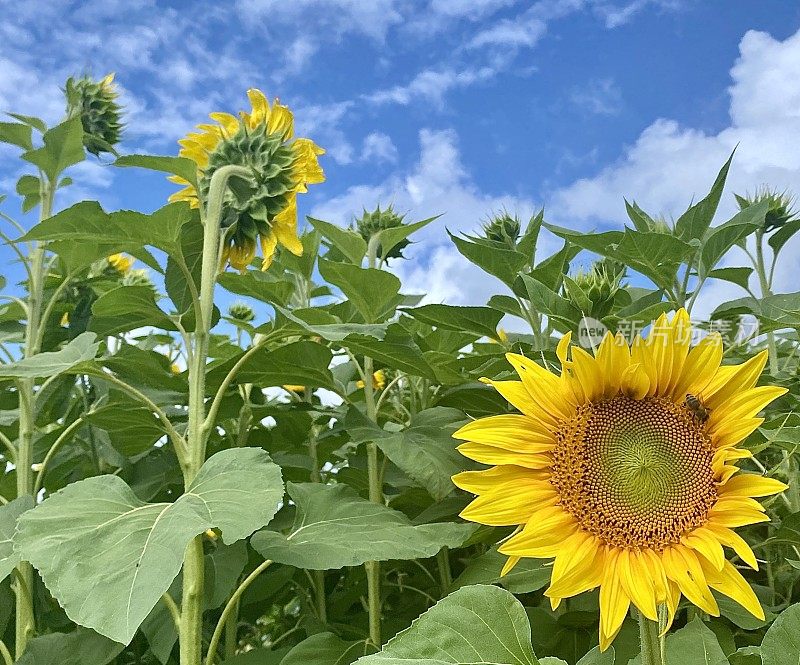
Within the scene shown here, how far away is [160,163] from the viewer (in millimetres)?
Answer: 1162

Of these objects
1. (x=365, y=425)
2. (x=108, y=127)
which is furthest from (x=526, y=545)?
(x=108, y=127)

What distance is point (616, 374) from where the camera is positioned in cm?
88

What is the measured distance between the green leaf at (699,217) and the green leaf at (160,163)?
754mm

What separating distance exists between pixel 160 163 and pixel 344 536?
1.89 ft

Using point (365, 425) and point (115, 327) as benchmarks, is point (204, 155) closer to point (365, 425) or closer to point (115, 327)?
point (115, 327)

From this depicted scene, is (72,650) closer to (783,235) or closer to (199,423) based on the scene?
(199,423)

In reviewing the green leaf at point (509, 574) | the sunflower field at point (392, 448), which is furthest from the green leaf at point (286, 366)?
the green leaf at point (509, 574)

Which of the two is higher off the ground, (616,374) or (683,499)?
(616,374)

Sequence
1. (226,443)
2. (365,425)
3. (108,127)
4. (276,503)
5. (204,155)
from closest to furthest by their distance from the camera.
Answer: (276,503) < (365,425) < (204,155) < (226,443) < (108,127)

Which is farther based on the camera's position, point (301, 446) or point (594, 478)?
point (301, 446)

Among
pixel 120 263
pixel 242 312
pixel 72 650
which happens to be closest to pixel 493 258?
pixel 72 650

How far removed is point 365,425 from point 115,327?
54 centimetres

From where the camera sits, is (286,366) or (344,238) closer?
(286,366)

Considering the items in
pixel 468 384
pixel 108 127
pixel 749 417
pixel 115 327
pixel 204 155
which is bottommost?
pixel 749 417
